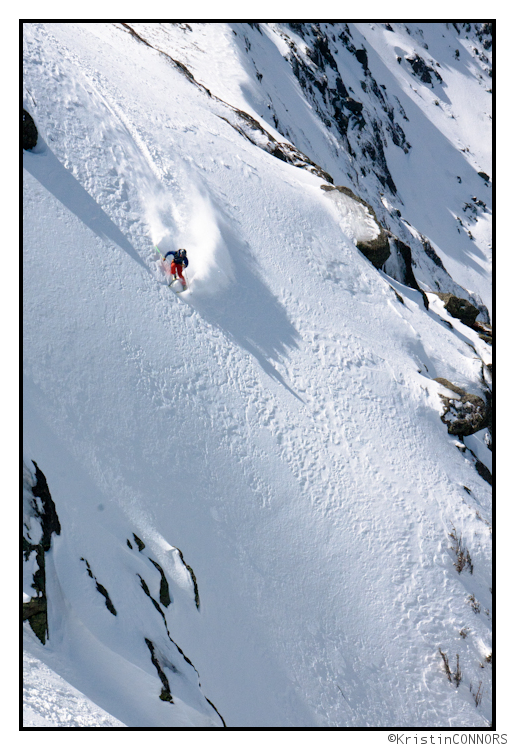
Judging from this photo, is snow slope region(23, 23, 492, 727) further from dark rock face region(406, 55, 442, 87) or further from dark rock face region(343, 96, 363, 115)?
dark rock face region(406, 55, 442, 87)

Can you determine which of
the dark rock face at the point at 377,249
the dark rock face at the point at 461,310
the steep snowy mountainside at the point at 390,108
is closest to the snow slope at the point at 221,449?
the dark rock face at the point at 377,249

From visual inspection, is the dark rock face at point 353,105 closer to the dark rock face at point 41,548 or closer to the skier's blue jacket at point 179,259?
the skier's blue jacket at point 179,259

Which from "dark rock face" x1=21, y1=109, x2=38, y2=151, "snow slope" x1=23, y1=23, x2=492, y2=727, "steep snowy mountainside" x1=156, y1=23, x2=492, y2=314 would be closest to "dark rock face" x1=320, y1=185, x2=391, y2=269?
"snow slope" x1=23, y1=23, x2=492, y2=727

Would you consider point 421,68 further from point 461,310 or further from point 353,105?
point 461,310

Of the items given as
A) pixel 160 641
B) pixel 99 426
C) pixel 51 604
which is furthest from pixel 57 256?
pixel 160 641

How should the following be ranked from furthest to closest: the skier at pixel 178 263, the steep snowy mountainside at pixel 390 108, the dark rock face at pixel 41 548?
the steep snowy mountainside at pixel 390 108 → the skier at pixel 178 263 → the dark rock face at pixel 41 548

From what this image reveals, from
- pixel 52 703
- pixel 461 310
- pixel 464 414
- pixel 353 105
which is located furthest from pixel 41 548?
pixel 353 105
